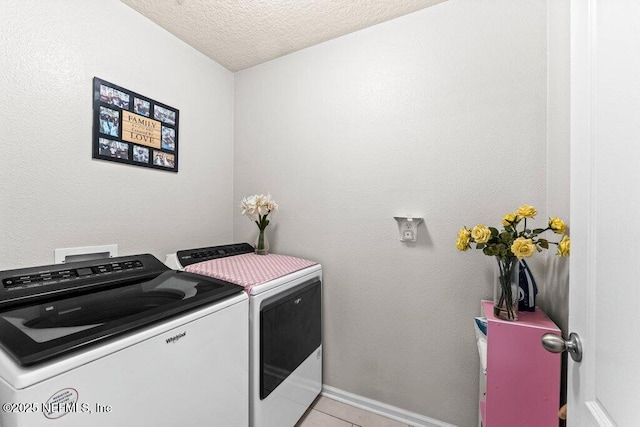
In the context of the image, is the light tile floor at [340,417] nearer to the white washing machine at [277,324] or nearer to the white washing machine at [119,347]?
the white washing machine at [277,324]

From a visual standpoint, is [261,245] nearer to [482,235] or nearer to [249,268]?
[249,268]

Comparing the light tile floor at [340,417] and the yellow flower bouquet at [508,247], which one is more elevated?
the yellow flower bouquet at [508,247]

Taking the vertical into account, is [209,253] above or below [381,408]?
above

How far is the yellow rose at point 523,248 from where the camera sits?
39.0 inches

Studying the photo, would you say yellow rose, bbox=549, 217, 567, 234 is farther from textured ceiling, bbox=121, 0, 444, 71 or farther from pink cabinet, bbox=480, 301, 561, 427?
textured ceiling, bbox=121, 0, 444, 71

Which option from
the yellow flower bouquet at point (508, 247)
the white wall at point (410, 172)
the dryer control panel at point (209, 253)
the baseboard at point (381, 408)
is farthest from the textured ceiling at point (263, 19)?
the baseboard at point (381, 408)

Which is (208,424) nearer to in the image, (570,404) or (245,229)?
(570,404)

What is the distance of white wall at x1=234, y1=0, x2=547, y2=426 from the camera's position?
1.33 meters

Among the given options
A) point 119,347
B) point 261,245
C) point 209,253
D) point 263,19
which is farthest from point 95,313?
point 263,19

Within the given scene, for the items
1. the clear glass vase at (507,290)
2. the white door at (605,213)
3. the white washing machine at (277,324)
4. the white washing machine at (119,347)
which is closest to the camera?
the white door at (605,213)

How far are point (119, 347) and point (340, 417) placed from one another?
1.44 metres

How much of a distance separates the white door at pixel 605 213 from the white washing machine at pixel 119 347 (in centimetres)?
115

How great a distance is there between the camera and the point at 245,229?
7.11ft

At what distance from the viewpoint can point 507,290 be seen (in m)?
1.07
